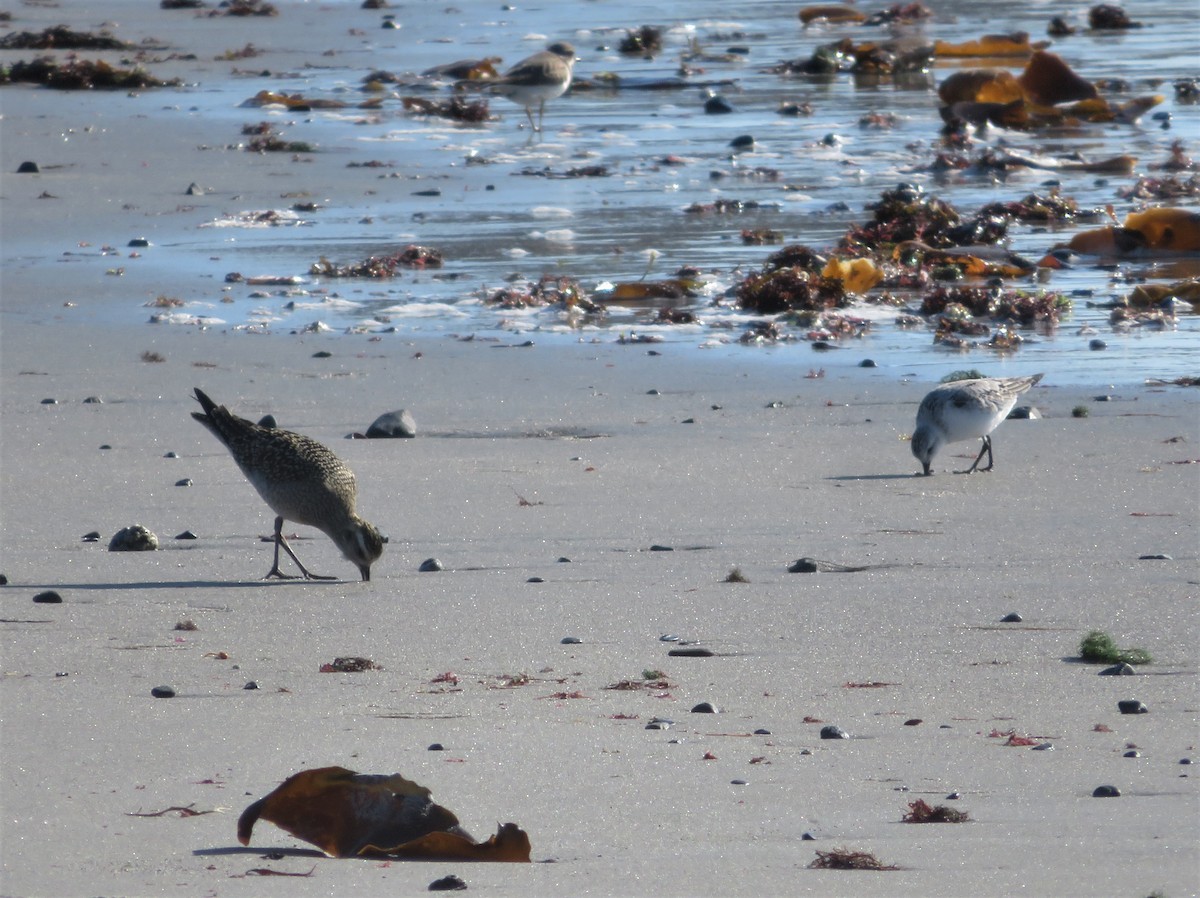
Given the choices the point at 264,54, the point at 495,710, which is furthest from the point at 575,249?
the point at 264,54

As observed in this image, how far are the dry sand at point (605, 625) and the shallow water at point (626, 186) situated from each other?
0.81 meters

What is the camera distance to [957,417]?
6.22 meters

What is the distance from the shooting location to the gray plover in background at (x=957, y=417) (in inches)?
245

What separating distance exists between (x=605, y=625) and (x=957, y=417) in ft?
7.30

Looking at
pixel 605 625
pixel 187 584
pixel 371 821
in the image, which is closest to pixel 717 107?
pixel 187 584

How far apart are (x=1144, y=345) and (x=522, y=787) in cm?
574

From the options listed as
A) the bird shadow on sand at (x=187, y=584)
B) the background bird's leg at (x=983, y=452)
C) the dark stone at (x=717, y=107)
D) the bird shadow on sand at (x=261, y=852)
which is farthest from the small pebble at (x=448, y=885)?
the dark stone at (x=717, y=107)

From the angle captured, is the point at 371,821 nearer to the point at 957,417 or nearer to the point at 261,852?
the point at 261,852

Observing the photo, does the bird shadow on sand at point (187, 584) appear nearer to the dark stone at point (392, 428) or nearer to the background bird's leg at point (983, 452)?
the dark stone at point (392, 428)

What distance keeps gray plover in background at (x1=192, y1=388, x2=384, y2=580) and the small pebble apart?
2350 millimetres

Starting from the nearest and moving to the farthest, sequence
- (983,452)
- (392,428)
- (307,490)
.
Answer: (307,490), (983,452), (392,428)

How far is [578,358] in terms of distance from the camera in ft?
26.2

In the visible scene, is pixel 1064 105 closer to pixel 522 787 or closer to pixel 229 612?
pixel 229 612

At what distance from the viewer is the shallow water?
8.62 m
